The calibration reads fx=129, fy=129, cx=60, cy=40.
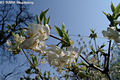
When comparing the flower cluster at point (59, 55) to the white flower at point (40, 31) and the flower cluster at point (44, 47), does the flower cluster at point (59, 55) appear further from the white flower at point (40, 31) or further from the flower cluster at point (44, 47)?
the white flower at point (40, 31)

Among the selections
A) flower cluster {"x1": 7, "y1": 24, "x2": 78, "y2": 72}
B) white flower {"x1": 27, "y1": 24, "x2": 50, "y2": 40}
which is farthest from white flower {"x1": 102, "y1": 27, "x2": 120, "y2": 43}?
white flower {"x1": 27, "y1": 24, "x2": 50, "y2": 40}

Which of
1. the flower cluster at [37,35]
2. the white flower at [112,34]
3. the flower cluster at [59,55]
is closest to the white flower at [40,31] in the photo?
the flower cluster at [37,35]

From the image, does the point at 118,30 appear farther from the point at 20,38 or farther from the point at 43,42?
the point at 20,38

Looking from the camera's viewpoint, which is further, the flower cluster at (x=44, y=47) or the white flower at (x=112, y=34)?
the white flower at (x=112, y=34)

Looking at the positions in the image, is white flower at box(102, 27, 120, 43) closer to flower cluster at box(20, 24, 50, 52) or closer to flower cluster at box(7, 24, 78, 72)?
flower cluster at box(7, 24, 78, 72)

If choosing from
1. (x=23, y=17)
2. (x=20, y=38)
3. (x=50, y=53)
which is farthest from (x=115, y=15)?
(x=23, y=17)

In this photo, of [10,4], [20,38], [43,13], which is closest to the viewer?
[43,13]

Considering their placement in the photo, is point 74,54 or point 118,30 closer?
point 74,54

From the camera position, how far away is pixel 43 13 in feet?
3.09

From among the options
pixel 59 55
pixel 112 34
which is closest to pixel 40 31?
pixel 59 55

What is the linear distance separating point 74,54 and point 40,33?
279 mm

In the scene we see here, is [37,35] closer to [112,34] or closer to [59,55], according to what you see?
[59,55]

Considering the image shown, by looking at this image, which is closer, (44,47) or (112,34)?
(44,47)

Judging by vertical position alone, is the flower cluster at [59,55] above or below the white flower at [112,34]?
below
